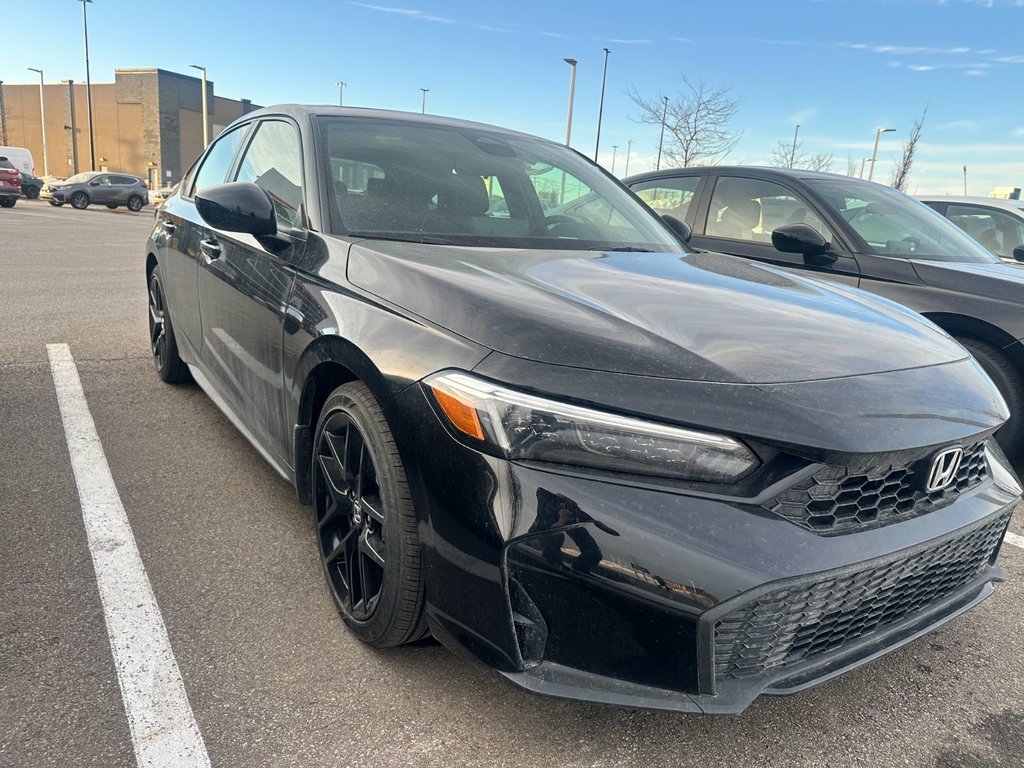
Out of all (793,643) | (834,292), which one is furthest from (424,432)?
(834,292)

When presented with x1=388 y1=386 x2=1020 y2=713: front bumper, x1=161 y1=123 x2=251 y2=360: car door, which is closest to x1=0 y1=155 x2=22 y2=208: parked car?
x1=161 y1=123 x2=251 y2=360: car door

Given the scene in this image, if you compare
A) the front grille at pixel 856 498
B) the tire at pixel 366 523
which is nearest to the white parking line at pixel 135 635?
the tire at pixel 366 523

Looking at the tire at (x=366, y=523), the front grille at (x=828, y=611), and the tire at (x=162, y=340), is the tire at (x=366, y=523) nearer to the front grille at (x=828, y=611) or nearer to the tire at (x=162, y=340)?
the front grille at (x=828, y=611)

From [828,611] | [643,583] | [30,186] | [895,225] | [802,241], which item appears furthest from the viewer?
[30,186]

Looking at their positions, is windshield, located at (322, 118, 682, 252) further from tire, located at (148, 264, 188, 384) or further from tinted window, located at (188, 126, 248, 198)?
tire, located at (148, 264, 188, 384)

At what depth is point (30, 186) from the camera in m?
33.1

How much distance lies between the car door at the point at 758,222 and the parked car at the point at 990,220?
3402 millimetres

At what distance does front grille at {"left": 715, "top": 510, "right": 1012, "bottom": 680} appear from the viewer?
1.51 m

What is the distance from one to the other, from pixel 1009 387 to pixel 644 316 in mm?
2902

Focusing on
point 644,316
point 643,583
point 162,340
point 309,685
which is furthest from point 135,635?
point 162,340

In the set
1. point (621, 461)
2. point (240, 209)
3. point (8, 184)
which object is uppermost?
point (240, 209)

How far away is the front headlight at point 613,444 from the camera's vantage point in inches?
60.7

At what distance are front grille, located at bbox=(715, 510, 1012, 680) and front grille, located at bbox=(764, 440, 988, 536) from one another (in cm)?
10

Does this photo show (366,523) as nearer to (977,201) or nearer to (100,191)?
(977,201)
